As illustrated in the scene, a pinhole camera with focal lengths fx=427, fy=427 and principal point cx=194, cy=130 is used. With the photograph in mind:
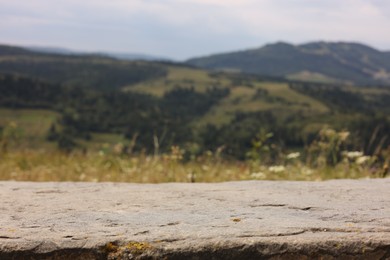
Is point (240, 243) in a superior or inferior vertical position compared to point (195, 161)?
superior

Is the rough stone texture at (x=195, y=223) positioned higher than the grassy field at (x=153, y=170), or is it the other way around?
the rough stone texture at (x=195, y=223)

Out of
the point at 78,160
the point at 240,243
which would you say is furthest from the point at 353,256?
the point at 78,160

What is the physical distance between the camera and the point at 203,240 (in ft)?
8.05

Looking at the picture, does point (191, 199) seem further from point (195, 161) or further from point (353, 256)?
point (195, 161)

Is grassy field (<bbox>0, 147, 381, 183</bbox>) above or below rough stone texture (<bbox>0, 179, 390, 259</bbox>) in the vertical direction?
below

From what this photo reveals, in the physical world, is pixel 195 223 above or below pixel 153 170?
above

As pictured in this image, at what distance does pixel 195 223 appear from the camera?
280cm

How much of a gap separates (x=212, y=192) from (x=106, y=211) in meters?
1.13

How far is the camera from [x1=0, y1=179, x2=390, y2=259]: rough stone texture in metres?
2.42

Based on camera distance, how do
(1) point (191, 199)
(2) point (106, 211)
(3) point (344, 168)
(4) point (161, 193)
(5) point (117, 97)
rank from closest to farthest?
1. (2) point (106, 211)
2. (1) point (191, 199)
3. (4) point (161, 193)
4. (3) point (344, 168)
5. (5) point (117, 97)

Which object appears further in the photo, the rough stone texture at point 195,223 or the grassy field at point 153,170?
the grassy field at point 153,170

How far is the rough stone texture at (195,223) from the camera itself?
7.95ft

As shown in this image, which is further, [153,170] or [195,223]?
[153,170]

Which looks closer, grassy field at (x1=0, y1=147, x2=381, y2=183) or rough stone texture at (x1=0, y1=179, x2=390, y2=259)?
rough stone texture at (x1=0, y1=179, x2=390, y2=259)
